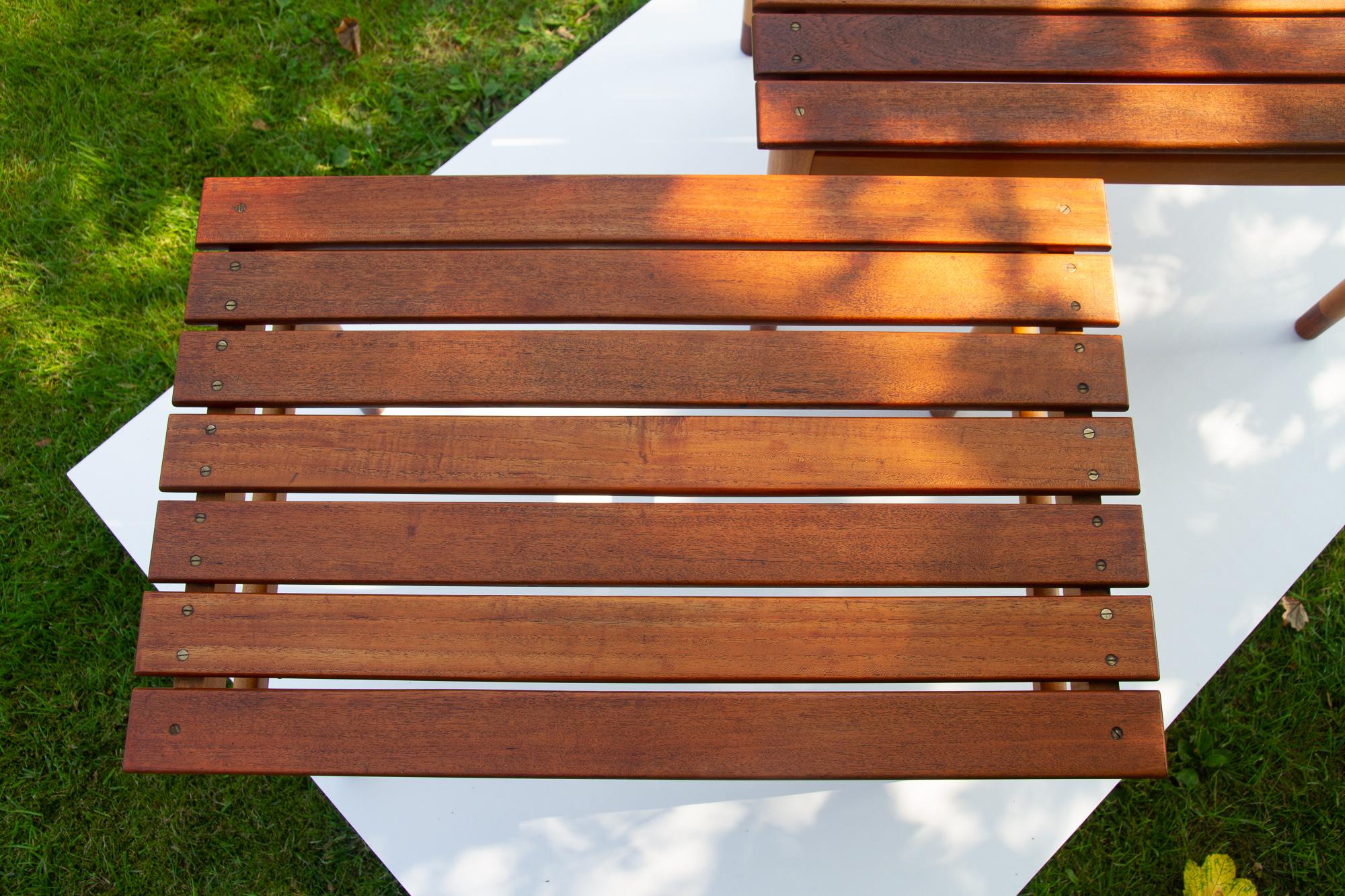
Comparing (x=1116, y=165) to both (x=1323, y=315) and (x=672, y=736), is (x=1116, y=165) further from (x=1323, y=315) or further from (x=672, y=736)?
(x=672, y=736)

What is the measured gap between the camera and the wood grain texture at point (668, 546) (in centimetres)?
172

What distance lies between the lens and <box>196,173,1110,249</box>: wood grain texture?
1.90 metres

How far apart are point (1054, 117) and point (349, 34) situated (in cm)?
232

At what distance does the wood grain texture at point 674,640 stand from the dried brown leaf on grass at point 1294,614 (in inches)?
45.8

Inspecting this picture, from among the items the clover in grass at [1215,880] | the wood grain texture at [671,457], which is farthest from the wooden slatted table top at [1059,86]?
the clover in grass at [1215,880]

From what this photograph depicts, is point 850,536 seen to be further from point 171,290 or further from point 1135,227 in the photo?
point 171,290

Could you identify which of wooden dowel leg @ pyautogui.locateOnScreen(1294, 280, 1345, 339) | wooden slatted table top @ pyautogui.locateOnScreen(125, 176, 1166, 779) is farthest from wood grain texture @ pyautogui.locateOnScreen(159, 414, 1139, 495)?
wooden dowel leg @ pyautogui.locateOnScreen(1294, 280, 1345, 339)

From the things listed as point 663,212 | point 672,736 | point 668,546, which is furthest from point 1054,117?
point 672,736

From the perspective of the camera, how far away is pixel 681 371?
1822 mm

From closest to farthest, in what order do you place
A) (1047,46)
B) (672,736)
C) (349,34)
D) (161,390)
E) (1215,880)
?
(672,736) → (1047,46) → (1215,880) → (161,390) → (349,34)

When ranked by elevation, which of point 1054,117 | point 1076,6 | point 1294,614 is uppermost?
point 1076,6

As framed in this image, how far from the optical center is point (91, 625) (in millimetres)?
2664

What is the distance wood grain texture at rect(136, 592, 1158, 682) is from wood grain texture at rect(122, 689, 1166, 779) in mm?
41

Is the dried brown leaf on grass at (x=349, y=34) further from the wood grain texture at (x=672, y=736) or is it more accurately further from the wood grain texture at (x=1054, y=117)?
the wood grain texture at (x=672, y=736)
